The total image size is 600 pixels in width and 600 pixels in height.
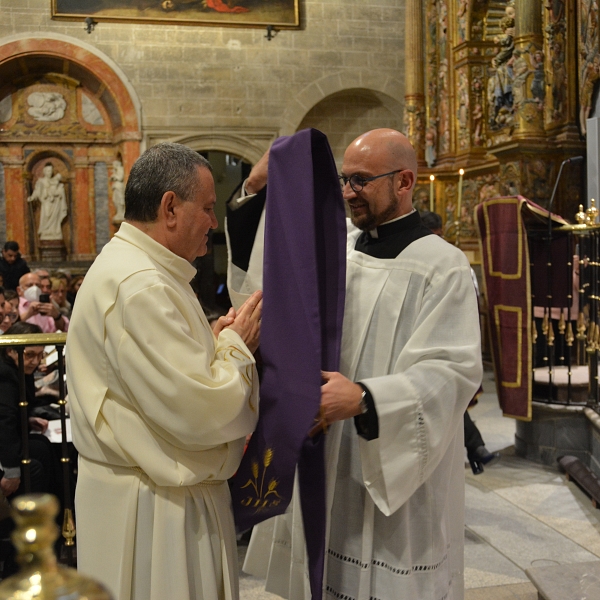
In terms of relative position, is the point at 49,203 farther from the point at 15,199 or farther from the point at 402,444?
the point at 402,444

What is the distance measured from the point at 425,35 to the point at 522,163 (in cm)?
508

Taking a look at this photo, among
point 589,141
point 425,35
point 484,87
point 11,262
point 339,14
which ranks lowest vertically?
point 11,262

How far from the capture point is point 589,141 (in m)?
6.30

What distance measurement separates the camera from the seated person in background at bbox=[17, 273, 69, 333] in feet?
15.4

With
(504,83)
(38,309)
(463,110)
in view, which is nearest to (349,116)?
(463,110)

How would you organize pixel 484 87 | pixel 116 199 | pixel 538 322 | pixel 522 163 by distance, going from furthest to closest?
pixel 116 199
pixel 484 87
pixel 522 163
pixel 538 322

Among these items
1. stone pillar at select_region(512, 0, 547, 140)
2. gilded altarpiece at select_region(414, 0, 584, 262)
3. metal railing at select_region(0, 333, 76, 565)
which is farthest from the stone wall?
metal railing at select_region(0, 333, 76, 565)

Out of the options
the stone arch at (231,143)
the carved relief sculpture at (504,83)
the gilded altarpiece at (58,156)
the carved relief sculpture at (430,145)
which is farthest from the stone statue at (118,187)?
the carved relief sculpture at (504,83)

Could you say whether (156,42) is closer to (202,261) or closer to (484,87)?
Result: (202,261)

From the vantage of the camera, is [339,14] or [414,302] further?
[339,14]

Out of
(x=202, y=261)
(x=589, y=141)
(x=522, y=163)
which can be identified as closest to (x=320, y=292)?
(x=589, y=141)

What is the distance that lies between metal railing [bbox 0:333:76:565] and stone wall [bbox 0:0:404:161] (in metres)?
9.84

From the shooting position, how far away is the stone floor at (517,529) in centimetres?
318

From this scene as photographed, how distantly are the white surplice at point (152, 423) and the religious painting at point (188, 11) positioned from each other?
444 inches
